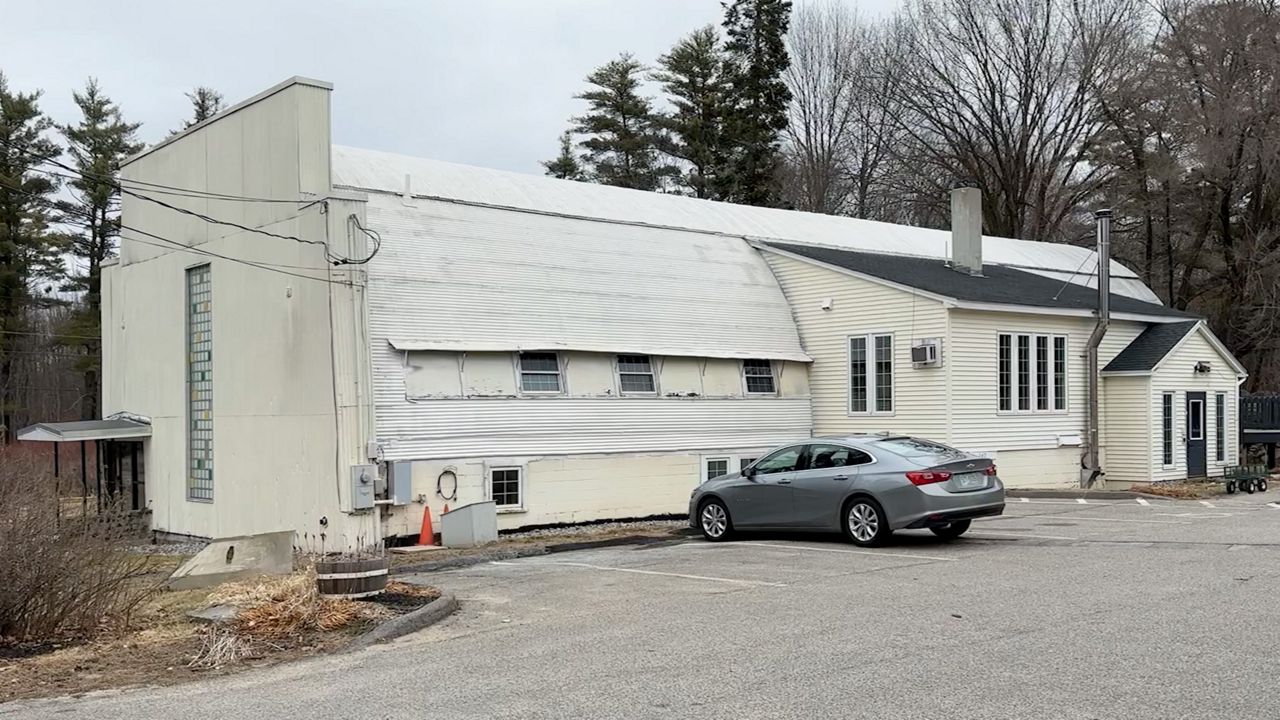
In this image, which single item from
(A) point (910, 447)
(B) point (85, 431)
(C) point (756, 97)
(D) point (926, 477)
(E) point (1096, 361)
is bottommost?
(D) point (926, 477)

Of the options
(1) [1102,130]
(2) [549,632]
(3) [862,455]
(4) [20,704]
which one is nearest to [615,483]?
(3) [862,455]

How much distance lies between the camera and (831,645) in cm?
853

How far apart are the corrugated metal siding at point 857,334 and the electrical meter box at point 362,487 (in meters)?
10.6

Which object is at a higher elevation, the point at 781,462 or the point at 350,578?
the point at 781,462

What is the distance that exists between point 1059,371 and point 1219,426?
5550 millimetres

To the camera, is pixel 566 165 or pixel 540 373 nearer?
pixel 540 373

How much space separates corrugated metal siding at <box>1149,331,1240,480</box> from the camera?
25.1 metres

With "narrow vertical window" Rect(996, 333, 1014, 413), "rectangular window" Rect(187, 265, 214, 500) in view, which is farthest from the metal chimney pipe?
"rectangular window" Rect(187, 265, 214, 500)

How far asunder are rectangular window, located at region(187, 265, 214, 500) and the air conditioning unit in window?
523 inches

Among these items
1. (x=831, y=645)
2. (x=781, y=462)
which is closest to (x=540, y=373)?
(x=781, y=462)

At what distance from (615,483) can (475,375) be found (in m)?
3.43

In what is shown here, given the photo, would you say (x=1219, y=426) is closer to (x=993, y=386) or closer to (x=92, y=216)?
(x=993, y=386)

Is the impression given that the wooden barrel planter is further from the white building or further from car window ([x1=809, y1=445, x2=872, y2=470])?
car window ([x1=809, y1=445, x2=872, y2=470])

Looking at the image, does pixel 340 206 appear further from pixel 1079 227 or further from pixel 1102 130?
pixel 1079 227
